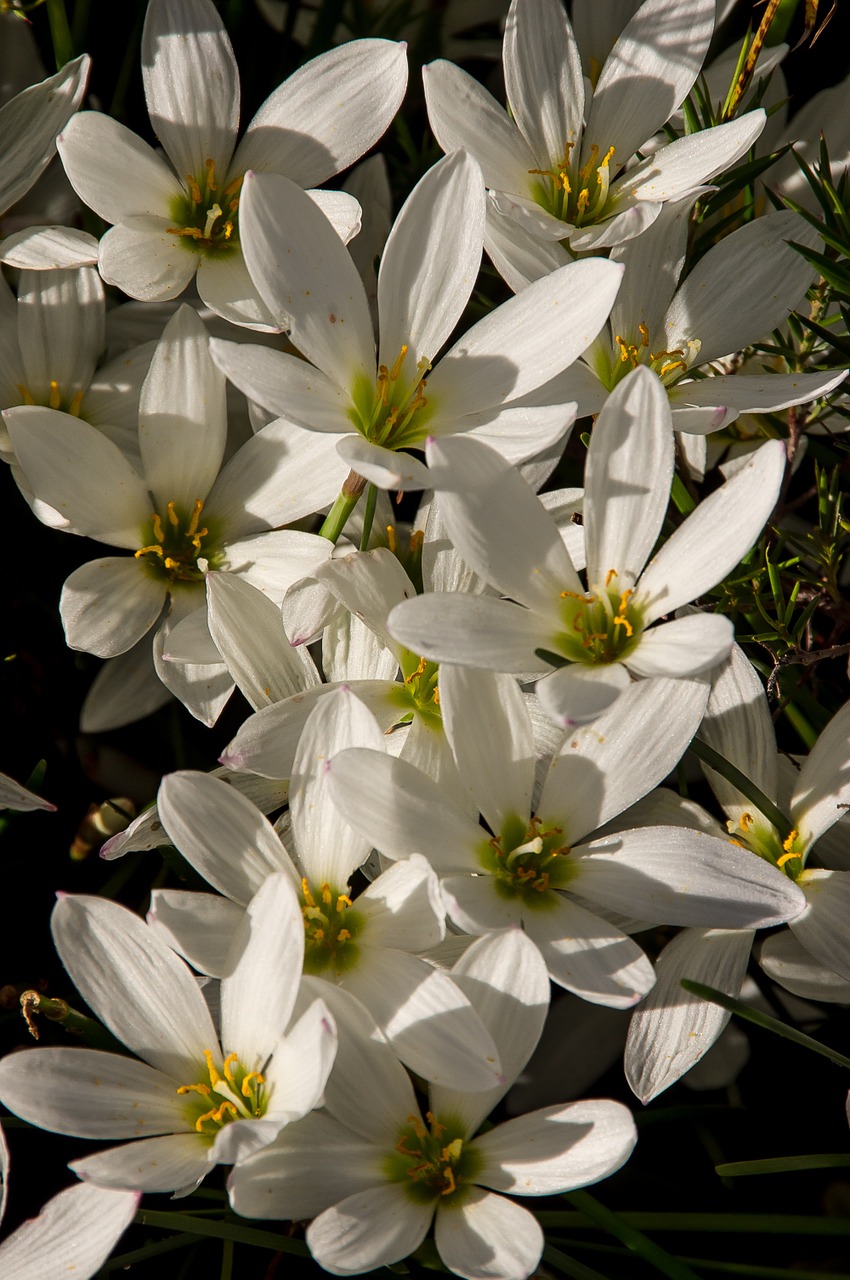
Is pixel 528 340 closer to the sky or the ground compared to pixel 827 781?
closer to the sky

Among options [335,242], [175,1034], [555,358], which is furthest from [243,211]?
[175,1034]

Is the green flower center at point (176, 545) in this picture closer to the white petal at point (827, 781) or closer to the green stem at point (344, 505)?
the green stem at point (344, 505)

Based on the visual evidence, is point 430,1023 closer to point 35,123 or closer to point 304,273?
point 304,273

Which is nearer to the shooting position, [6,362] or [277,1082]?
[277,1082]

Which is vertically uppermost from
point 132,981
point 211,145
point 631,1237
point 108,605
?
point 211,145

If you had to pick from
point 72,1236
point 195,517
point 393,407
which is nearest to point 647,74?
point 393,407

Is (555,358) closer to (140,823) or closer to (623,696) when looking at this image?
(623,696)

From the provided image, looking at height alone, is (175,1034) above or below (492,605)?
below
